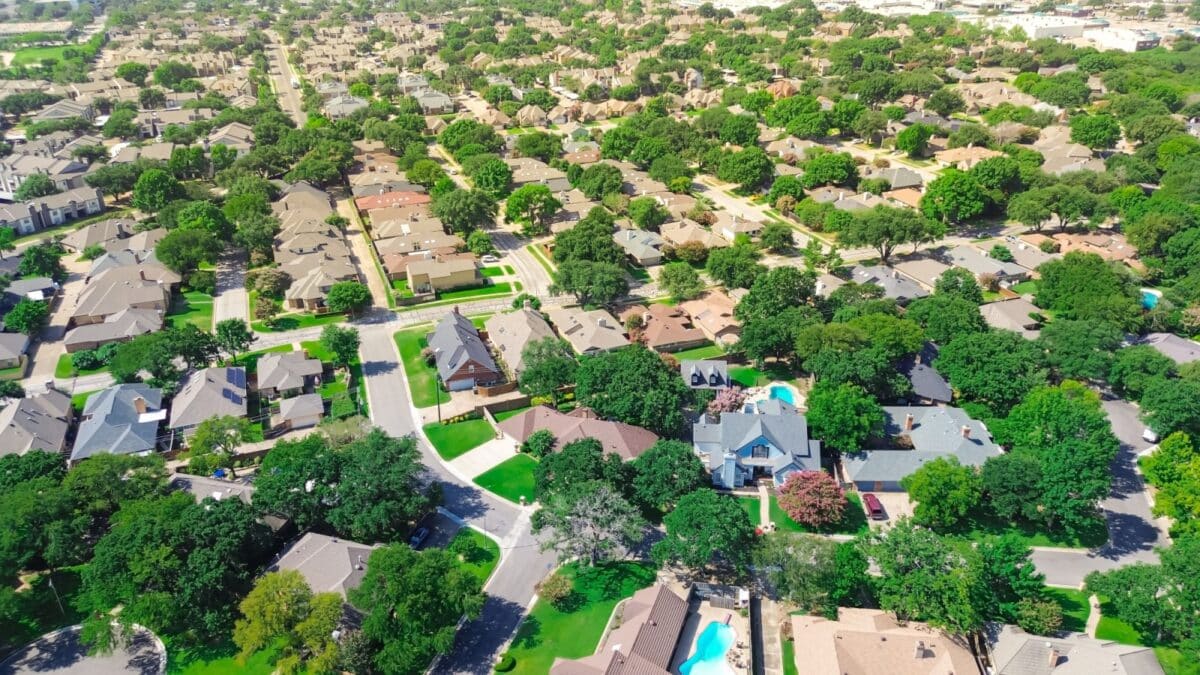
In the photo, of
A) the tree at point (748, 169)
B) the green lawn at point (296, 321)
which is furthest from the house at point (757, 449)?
the tree at point (748, 169)

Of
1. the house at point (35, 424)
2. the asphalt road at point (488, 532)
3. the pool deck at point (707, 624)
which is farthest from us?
the house at point (35, 424)

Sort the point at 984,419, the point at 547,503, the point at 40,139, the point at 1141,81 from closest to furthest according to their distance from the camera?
the point at 547,503
the point at 984,419
the point at 40,139
the point at 1141,81

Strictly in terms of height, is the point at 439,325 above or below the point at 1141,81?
below

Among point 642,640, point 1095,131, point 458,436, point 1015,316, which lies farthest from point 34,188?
point 1095,131

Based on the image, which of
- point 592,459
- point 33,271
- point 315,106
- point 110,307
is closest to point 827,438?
point 592,459

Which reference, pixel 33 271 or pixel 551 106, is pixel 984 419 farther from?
pixel 551 106

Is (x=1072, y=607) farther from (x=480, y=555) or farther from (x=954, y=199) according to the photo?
(x=954, y=199)

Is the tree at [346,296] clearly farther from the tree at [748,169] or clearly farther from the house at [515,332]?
the tree at [748,169]

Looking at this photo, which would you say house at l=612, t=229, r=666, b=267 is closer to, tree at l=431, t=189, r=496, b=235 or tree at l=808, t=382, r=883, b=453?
tree at l=431, t=189, r=496, b=235
